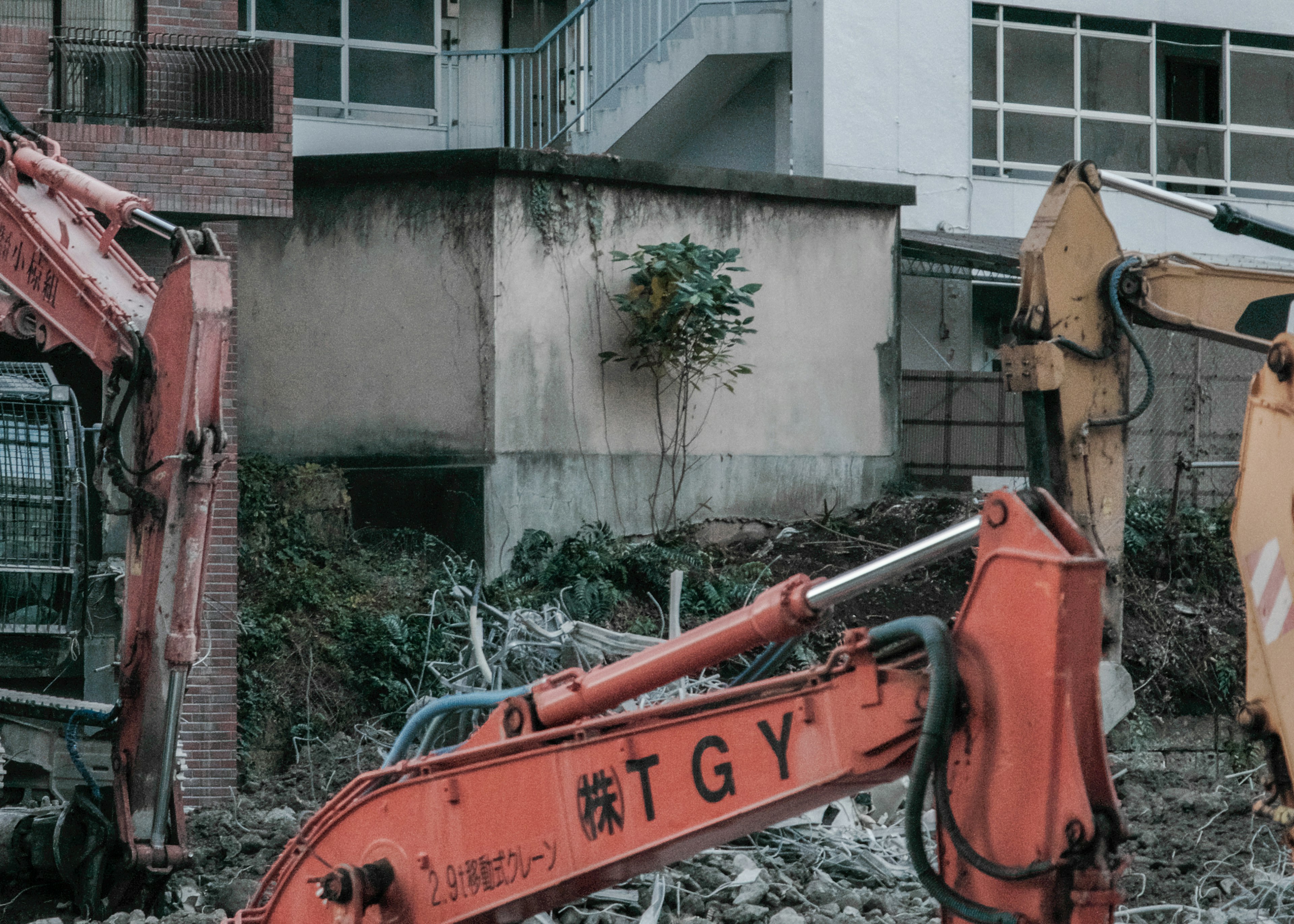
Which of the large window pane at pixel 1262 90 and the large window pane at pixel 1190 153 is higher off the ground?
the large window pane at pixel 1262 90

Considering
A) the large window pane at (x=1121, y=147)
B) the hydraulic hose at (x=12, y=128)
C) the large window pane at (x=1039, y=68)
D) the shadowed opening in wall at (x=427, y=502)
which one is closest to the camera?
the hydraulic hose at (x=12, y=128)

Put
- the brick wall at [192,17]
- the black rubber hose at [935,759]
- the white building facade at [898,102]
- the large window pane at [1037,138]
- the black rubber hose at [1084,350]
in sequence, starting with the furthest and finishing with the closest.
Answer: the large window pane at [1037,138], the white building facade at [898,102], the brick wall at [192,17], the black rubber hose at [1084,350], the black rubber hose at [935,759]

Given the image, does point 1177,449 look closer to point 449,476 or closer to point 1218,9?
point 1218,9

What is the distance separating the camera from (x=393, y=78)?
20031mm

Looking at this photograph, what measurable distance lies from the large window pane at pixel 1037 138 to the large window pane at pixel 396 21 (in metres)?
7.25

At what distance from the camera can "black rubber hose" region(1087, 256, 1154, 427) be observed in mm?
7715

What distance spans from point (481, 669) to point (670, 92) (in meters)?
10.7

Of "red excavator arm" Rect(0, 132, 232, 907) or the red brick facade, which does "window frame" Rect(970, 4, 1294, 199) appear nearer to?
the red brick facade

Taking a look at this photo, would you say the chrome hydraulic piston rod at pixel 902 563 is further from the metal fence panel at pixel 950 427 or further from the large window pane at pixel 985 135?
the large window pane at pixel 985 135

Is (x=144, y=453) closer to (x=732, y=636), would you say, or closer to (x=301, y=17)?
(x=732, y=636)

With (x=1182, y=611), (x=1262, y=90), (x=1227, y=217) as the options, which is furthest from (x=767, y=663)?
(x=1262, y=90)

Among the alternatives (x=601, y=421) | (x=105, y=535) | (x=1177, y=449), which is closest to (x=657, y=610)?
(x=601, y=421)

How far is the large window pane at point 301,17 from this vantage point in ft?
63.4

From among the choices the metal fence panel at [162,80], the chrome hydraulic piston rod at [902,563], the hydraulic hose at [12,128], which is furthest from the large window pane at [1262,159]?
the chrome hydraulic piston rod at [902,563]
